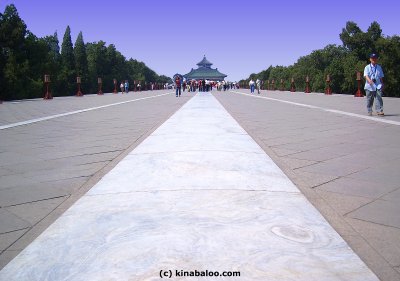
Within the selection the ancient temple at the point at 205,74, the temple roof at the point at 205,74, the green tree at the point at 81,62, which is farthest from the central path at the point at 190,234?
the temple roof at the point at 205,74

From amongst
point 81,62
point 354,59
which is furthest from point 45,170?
point 81,62

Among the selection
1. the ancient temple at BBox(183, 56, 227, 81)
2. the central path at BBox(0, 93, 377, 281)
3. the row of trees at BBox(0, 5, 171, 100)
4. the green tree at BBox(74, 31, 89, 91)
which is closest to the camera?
the central path at BBox(0, 93, 377, 281)

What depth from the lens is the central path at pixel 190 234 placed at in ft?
6.48

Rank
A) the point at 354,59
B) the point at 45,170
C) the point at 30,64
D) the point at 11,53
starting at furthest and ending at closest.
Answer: the point at 354,59 → the point at 30,64 → the point at 11,53 → the point at 45,170

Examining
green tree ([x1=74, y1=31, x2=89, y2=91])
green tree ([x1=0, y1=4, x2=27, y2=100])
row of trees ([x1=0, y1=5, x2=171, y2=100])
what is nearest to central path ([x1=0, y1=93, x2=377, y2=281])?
row of trees ([x1=0, y1=5, x2=171, y2=100])

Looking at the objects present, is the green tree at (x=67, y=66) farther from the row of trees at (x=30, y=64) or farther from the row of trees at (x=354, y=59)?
the row of trees at (x=354, y=59)

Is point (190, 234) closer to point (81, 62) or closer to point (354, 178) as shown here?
point (354, 178)

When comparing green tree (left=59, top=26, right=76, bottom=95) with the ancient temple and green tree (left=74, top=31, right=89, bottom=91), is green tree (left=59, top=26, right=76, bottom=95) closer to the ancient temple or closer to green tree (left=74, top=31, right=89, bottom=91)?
green tree (left=74, top=31, right=89, bottom=91)

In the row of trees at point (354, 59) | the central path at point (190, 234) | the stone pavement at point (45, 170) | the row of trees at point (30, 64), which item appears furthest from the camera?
the row of trees at point (354, 59)

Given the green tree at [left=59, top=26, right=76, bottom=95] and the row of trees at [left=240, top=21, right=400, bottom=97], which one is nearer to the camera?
the row of trees at [left=240, top=21, right=400, bottom=97]

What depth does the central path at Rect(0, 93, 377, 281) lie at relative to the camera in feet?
6.48

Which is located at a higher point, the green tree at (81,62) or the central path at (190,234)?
the green tree at (81,62)

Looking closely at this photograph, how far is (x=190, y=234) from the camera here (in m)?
2.37

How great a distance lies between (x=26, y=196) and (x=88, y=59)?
191 feet
